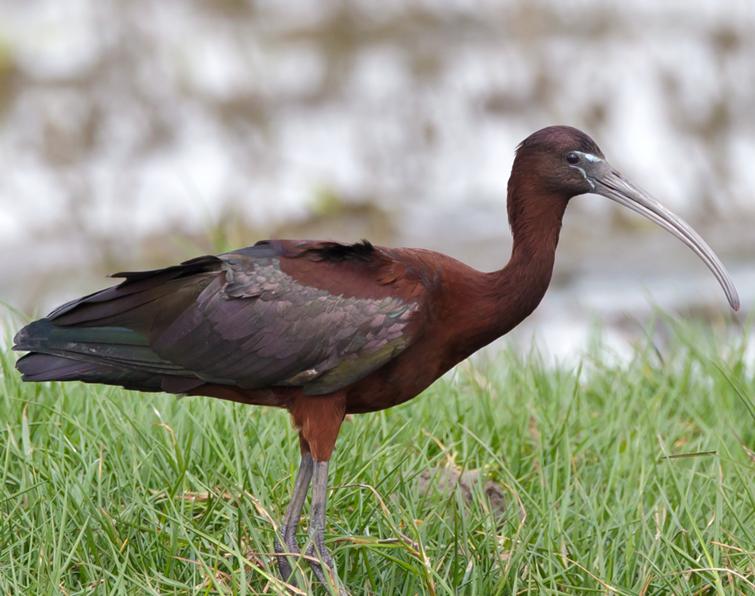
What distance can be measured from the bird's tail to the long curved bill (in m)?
1.41

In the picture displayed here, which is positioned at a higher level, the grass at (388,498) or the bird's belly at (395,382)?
the bird's belly at (395,382)

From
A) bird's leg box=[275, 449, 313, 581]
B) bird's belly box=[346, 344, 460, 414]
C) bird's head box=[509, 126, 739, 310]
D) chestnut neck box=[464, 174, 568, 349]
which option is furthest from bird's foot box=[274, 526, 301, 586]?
bird's head box=[509, 126, 739, 310]

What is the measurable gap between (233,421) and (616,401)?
65.7 inches

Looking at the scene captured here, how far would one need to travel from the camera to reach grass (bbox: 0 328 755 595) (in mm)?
3920

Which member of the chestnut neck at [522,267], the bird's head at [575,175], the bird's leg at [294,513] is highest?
the bird's head at [575,175]

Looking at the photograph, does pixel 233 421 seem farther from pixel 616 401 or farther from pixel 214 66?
pixel 214 66

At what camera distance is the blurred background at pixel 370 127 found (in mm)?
11594

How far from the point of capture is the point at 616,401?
552cm

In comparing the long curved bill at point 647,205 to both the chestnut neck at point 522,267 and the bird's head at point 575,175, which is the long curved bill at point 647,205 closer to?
the bird's head at point 575,175

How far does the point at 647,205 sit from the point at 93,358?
5.73ft

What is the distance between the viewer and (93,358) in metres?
4.13

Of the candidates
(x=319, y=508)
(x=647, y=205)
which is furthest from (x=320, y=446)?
(x=647, y=205)

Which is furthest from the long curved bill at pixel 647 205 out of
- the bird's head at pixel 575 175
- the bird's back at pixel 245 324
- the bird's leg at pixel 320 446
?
the bird's leg at pixel 320 446

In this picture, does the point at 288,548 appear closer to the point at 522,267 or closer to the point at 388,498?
the point at 388,498
